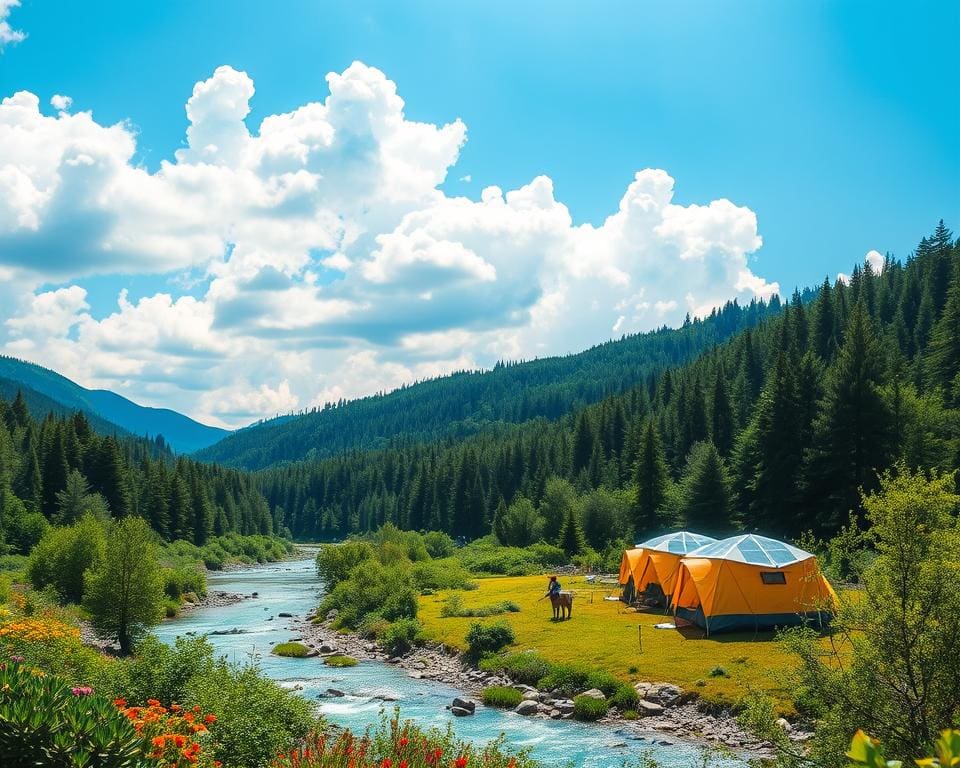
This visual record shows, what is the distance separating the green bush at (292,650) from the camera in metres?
36.2

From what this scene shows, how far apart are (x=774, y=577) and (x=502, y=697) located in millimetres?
12537

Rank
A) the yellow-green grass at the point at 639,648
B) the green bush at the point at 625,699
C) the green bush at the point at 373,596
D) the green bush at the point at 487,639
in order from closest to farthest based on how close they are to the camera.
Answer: the yellow-green grass at the point at 639,648 < the green bush at the point at 625,699 < the green bush at the point at 487,639 < the green bush at the point at 373,596

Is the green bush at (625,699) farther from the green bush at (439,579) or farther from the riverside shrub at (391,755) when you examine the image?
the green bush at (439,579)

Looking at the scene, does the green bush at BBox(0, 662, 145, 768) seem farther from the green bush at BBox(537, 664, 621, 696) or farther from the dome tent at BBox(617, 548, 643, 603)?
the dome tent at BBox(617, 548, 643, 603)

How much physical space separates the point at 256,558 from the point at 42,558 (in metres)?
67.2

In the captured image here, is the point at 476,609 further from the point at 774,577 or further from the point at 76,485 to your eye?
the point at 76,485

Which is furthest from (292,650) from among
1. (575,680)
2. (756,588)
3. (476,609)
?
(756,588)

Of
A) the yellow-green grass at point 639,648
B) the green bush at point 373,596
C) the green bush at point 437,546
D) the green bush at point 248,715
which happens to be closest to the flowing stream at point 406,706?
the yellow-green grass at point 639,648

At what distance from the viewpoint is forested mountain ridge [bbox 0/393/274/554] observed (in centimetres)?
7344

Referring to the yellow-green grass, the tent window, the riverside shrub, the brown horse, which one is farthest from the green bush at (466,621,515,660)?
the riverside shrub

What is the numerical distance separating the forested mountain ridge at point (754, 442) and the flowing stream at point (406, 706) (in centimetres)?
1167

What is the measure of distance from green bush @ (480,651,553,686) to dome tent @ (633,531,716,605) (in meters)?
10.5

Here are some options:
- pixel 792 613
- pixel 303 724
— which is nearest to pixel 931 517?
pixel 303 724

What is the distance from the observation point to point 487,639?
3234cm
